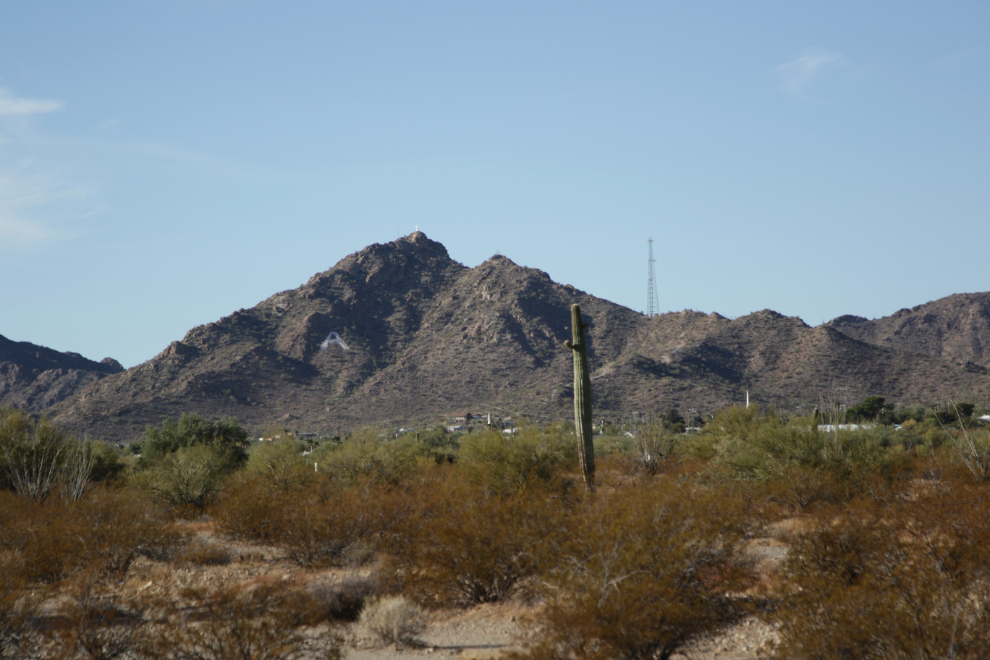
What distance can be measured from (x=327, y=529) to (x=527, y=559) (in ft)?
16.8

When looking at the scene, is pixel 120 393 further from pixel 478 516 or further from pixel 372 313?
pixel 478 516

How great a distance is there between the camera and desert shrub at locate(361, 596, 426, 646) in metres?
9.93

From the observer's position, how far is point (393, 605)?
1012 cm

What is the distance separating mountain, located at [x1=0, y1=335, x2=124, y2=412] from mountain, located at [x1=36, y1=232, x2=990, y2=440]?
27485 millimetres

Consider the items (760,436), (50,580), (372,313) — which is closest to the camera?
(50,580)

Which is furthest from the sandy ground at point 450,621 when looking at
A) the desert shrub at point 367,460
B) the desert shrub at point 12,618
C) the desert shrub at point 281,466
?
the desert shrub at point 367,460

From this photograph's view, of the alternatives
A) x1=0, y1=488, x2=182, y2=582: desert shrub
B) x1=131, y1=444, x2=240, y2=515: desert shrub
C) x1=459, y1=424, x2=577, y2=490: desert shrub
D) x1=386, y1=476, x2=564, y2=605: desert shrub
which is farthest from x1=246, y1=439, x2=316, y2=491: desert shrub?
x1=386, y1=476, x2=564, y2=605: desert shrub

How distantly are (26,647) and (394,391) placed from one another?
79.0 metres

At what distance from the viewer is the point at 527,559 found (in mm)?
11352

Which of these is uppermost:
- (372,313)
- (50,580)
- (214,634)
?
(372,313)

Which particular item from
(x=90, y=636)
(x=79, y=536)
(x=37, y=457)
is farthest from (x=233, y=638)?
(x=37, y=457)

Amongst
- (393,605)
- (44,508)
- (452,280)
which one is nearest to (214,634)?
(393,605)

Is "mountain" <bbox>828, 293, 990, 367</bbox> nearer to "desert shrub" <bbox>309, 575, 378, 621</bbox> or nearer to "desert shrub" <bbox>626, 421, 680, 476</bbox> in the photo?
"desert shrub" <bbox>626, 421, 680, 476</bbox>

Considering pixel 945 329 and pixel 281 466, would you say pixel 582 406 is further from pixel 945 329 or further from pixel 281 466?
pixel 945 329
